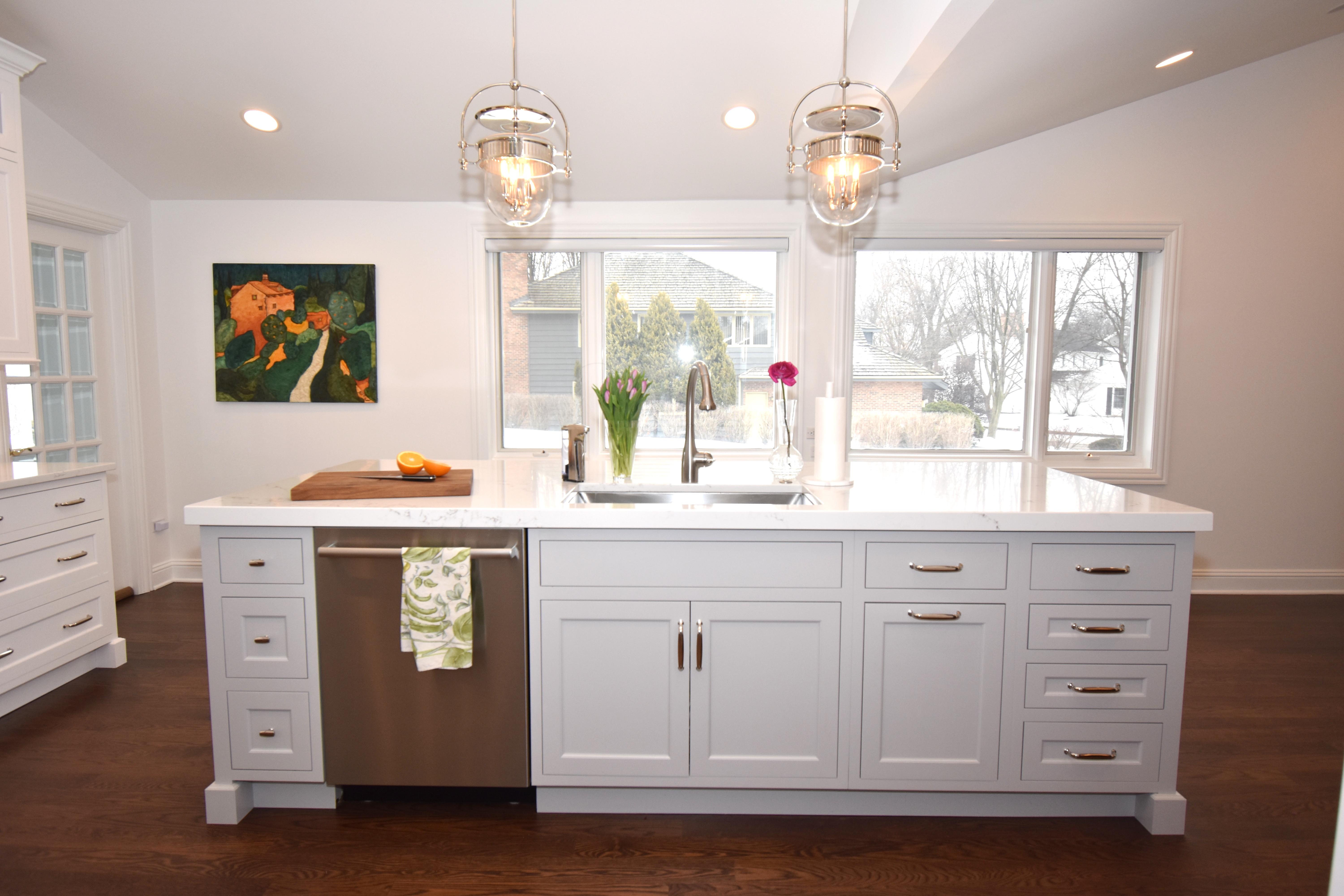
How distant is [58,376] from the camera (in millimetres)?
3463

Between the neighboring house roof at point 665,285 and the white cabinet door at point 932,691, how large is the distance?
8.37 ft

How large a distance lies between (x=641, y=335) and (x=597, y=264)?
455 mm

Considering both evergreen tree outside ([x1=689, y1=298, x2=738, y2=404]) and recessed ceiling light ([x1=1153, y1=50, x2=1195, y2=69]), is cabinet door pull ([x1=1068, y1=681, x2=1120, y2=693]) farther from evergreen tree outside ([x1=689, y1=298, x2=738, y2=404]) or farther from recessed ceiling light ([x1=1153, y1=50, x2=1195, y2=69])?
recessed ceiling light ([x1=1153, y1=50, x2=1195, y2=69])

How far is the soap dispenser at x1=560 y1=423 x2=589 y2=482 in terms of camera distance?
225cm

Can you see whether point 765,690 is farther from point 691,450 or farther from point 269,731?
point 269,731

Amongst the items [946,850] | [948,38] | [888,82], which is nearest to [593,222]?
[888,82]

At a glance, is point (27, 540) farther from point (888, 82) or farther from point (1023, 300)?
point (1023, 300)

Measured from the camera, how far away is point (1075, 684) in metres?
1.87

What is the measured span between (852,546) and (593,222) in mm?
2712

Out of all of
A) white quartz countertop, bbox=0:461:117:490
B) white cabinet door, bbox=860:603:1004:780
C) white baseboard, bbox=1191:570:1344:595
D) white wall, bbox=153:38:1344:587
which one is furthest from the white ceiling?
white baseboard, bbox=1191:570:1344:595

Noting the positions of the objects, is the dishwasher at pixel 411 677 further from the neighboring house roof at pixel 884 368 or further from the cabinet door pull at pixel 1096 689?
the neighboring house roof at pixel 884 368

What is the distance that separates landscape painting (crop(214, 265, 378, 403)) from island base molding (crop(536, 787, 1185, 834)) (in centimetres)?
277

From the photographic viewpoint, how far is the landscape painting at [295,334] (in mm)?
3975

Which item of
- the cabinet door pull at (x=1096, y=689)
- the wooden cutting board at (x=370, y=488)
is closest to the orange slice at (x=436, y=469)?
the wooden cutting board at (x=370, y=488)
